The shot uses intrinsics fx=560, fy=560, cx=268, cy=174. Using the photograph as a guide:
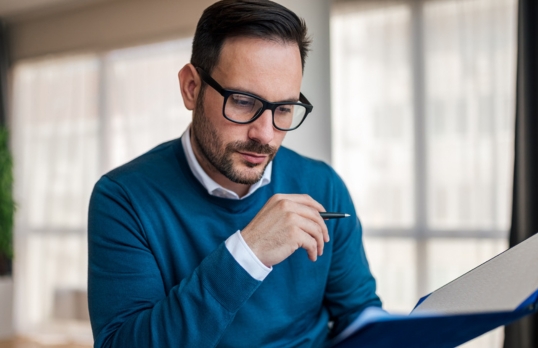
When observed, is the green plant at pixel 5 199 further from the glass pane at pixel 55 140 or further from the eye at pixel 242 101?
the eye at pixel 242 101

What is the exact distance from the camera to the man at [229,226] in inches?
38.6

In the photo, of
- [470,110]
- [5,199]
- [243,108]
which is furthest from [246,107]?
[5,199]

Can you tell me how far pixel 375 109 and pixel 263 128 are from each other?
10.4 ft

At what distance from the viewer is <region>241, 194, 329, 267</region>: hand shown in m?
0.99

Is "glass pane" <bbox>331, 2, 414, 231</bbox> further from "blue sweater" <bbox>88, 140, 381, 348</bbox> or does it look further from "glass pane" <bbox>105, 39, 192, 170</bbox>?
"blue sweater" <bbox>88, 140, 381, 348</bbox>

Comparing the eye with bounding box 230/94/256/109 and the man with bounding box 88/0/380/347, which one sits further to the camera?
the eye with bounding box 230/94/256/109

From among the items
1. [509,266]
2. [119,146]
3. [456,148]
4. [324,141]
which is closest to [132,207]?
[509,266]

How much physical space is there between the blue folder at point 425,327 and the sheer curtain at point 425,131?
10.5 ft

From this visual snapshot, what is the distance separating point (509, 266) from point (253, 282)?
1.35ft

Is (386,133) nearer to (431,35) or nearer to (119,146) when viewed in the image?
(431,35)

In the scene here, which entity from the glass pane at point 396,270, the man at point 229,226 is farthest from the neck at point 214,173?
the glass pane at point 396,270

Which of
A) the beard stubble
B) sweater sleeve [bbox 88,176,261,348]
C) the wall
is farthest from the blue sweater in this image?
the wall

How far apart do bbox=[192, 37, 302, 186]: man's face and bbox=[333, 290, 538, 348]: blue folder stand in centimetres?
48

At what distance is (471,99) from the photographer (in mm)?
3867
